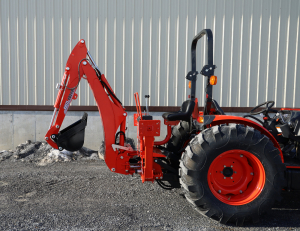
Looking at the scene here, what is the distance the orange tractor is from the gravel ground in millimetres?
288

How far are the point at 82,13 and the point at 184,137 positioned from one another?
15.6ft

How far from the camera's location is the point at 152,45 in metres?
6.70

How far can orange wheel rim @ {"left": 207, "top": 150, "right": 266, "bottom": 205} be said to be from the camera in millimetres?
2809

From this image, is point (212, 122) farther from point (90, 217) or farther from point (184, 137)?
point (90, 217)

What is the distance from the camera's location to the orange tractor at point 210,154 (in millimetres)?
2740

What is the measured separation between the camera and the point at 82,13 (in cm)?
664

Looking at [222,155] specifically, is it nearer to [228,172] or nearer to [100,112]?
[228,172]

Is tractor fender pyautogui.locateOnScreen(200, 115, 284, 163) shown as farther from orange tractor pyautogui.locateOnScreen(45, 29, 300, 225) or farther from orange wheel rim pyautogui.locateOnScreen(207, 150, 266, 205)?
orange wheel rim pyautogui.locateOnScreen(207, 150, 266, 205)

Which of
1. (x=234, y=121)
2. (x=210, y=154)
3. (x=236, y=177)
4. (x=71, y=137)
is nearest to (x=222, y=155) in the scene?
(x=210, y=154)

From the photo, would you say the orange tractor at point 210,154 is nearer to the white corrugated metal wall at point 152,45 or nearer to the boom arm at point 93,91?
the boom arm at point 93,91

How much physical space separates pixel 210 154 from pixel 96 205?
1596 millimetres

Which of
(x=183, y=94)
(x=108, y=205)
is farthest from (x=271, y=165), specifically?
(x=183, y=94)

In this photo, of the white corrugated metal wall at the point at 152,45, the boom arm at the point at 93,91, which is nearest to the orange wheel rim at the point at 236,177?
the boom arm at the point at 93,91

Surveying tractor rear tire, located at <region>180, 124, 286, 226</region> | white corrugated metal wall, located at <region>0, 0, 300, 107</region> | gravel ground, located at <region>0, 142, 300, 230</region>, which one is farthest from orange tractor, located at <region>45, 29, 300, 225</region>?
white corrugated metal wall, located at <region>0, 0, 300, 107</region>
